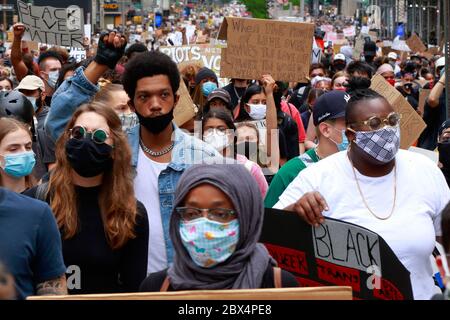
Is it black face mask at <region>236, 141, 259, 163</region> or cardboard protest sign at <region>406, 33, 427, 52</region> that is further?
cardboard protest sign at <region>406, 33, 427, 52</region>

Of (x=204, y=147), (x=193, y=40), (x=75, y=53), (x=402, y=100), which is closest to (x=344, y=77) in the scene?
(x=402, y=100)

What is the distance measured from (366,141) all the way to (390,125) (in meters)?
0.17

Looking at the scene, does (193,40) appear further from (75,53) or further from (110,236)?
(110,236)

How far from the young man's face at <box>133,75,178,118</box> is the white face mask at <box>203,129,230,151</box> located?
148cm

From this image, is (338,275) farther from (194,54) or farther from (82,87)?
(194,54)

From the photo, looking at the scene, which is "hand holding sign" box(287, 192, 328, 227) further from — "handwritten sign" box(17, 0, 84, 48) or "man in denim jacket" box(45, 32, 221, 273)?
"handwritten sign" box(17, 0, 84, 48)

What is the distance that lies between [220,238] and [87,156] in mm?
1272

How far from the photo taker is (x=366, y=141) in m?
4.89

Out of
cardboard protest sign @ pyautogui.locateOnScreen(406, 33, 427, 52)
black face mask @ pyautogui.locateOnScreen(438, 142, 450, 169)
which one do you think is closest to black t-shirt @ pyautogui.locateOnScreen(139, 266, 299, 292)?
black face mask @ pyautogui.locateOnScreen(438, 142, 450, 169)

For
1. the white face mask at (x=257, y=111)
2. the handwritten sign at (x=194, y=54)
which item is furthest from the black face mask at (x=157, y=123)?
the handwritten sign at (x=194, y=54)

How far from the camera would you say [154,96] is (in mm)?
5125

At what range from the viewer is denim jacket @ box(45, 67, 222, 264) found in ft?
16.1

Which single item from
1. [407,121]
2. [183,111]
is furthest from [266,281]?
[183,111]

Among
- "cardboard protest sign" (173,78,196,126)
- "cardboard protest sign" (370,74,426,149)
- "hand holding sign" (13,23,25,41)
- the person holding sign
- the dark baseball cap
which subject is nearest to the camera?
the person holding sign
